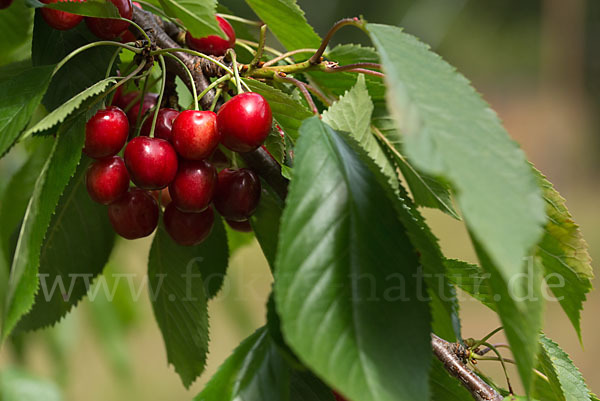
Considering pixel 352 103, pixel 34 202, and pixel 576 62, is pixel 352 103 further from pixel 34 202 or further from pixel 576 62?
pixel 576 62

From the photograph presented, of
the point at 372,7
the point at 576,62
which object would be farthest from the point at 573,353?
the point at 372,7

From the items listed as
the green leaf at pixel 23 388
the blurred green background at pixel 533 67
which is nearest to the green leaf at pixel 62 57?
the green leaf at pixel 23 388

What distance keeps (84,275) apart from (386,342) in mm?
260

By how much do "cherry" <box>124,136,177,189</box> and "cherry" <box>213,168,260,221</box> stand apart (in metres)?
0.03

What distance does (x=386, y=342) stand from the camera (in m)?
0.22

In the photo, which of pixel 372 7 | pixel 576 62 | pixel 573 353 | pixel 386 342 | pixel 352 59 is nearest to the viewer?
pixel 386 342

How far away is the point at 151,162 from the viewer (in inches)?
11.6

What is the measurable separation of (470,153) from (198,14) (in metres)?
0.18

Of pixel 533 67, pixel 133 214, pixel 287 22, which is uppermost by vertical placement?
pixel 287 22

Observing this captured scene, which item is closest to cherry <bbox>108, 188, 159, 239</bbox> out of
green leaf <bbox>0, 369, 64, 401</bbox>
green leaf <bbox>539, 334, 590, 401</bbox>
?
green leaf <bbox>539, 334, 590, 401</bbox>

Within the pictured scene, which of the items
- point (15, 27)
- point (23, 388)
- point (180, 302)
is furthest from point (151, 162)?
point (23, 388)

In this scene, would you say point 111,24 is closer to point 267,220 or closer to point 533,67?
point 267,220

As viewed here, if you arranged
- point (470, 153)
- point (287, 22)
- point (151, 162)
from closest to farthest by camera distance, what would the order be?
point (470, 153)
point (151, 162)
point (287, 22)

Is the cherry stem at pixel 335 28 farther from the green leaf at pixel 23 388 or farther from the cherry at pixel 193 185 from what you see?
the green leaf at pixel 23 388
